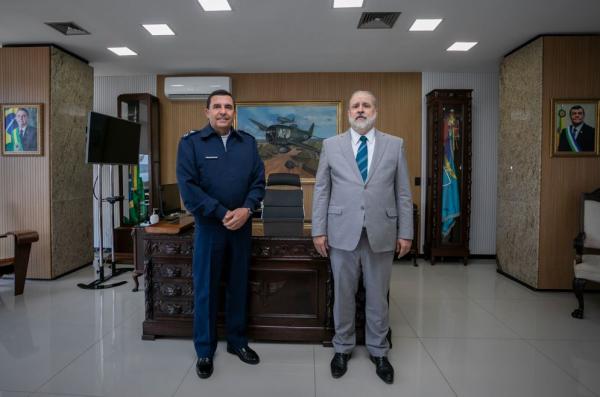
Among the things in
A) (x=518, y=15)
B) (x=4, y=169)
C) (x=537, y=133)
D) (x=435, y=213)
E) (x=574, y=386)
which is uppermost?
(x=518, y=15)

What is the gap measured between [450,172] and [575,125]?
1743 millimetres

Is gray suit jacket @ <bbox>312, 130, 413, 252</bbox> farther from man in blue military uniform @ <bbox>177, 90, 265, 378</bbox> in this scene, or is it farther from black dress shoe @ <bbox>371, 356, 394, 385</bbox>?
black dress shoe @ <bbox>371, 356, 394, 385</bbox>

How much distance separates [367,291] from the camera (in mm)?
2600

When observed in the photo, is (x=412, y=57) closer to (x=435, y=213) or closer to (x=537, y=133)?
(x=537, y=133)

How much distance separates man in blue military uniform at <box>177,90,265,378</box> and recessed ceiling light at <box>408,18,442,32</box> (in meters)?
2.75

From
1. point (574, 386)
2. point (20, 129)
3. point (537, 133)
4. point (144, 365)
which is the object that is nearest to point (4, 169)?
point (20, 129)

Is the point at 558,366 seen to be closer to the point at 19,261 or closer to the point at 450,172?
the point at 450,172

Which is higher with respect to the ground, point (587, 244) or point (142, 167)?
point (142, 167)

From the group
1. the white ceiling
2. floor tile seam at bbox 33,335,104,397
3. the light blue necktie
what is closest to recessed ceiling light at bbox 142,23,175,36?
the white ceiling

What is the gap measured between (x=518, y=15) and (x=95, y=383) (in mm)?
4997

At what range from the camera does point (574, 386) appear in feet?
7.93

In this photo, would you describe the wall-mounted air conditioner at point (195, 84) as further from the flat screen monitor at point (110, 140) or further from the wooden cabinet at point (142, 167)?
the flat screen monitor at point (110, 140)

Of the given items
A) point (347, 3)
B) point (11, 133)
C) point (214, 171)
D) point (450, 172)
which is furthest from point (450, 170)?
point (11, 133)

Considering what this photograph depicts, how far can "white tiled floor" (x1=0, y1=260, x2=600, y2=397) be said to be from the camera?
2.37m
